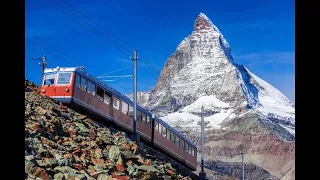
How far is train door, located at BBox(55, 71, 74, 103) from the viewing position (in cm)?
2066

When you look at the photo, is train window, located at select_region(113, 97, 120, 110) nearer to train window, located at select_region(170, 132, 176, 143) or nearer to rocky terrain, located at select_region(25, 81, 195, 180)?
rocky terrain, located at select_region(25, 81, 195, 180)

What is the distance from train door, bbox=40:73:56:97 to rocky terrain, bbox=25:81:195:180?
0.80 meters

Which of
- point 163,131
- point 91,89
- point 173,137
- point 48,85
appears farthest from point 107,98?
point 173,137

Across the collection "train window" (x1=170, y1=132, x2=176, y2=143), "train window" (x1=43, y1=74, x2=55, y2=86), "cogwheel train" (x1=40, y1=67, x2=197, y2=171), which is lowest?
"train window" (x1=170, y1=132, x2=176, y2=143)

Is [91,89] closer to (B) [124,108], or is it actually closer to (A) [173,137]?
(B) [124,108]

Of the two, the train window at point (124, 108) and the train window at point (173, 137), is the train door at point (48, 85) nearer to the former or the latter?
the train window at point (124, 108)

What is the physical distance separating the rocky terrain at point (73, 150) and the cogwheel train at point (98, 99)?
59 centimetres

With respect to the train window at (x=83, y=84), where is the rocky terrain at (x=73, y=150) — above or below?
below

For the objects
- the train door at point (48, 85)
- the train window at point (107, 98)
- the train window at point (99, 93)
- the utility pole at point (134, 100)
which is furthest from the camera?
the utility pole at point (134, 100)

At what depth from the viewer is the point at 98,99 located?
71.1 feet

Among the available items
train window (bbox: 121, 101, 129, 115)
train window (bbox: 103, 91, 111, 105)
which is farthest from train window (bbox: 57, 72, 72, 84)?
train window (bbox: 121, 101, 129, 115)

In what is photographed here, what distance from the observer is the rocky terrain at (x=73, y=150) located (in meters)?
11.8

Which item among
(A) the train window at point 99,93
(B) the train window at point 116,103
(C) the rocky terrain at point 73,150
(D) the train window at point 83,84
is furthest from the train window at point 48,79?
(B) the train window at point 116,103
